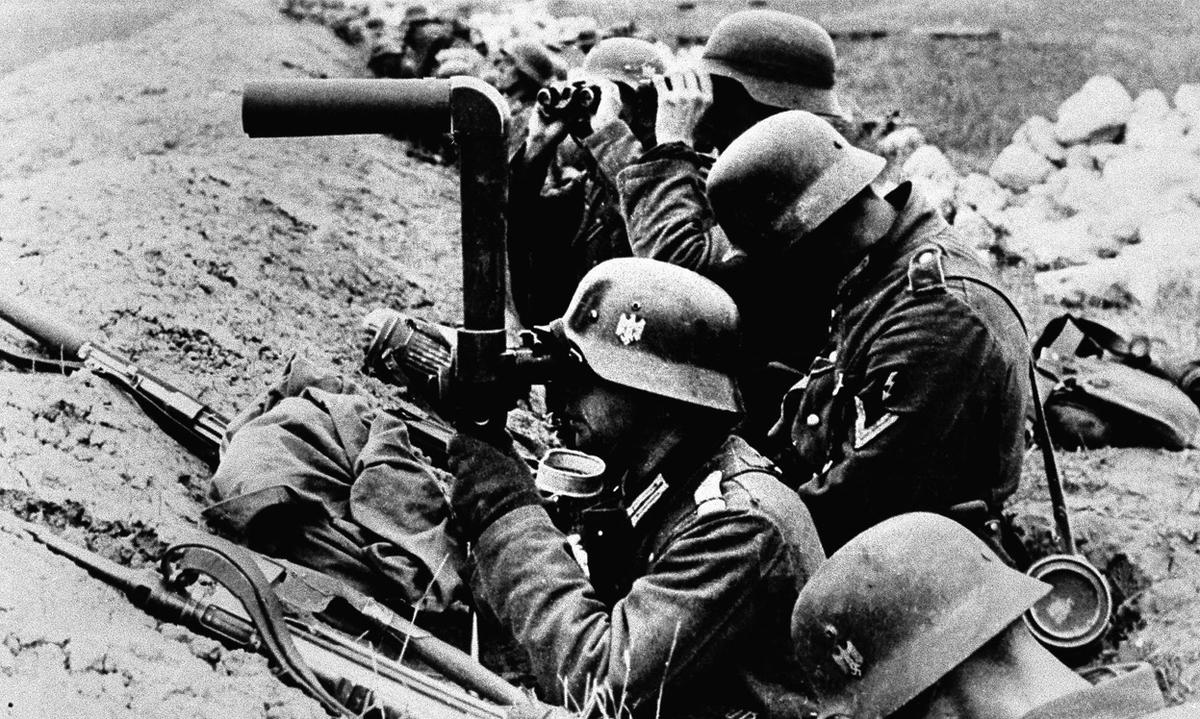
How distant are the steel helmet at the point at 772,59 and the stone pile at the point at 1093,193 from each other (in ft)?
12.5

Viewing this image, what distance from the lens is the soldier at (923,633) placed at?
7.88 feet

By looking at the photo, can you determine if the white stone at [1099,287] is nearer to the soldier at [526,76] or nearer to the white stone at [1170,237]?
the white stone at [1170,237]

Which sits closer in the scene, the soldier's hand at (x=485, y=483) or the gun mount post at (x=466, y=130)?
the gun mount post at (x=466, y=130)

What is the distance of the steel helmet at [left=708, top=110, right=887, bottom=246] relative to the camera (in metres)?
3.87

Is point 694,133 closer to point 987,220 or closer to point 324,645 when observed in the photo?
point 324,645

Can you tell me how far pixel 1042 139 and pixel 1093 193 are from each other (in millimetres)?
1296

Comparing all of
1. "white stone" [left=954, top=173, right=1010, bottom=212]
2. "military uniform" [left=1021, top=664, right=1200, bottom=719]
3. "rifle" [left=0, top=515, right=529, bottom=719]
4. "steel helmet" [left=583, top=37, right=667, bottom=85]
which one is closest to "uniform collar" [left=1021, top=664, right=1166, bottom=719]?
"military uniform" [left=1021, top=664, right=1200, bottom=719]

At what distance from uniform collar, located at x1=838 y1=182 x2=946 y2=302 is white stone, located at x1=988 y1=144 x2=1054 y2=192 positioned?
7.36 meters

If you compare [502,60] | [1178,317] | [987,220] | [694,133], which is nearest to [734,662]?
[694,133]

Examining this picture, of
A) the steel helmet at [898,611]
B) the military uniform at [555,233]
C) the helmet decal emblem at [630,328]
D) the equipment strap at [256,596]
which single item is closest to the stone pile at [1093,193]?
the military uniform at [555,233]

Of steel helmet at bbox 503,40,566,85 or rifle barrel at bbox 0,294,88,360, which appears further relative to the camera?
steel helmet at bbox 503,40,566,85

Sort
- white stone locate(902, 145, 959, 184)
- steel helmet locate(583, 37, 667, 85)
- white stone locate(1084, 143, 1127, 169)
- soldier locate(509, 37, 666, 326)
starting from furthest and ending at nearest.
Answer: white stone locate(1084, 143, 1127, 169) → white stone locate(902, 145, 959, 184) → steel helmet locate(583, 37, 667, 85) → soldier locate(509, 37, 666, 326)

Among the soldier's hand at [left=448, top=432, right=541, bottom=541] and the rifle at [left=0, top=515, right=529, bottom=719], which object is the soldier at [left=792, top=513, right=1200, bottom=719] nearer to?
the rifle at [left=0, top=515, right=529, bottom=719]

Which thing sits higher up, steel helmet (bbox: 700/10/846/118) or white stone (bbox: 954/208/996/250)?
steel helmet (bbox: 700/10/846/118)
